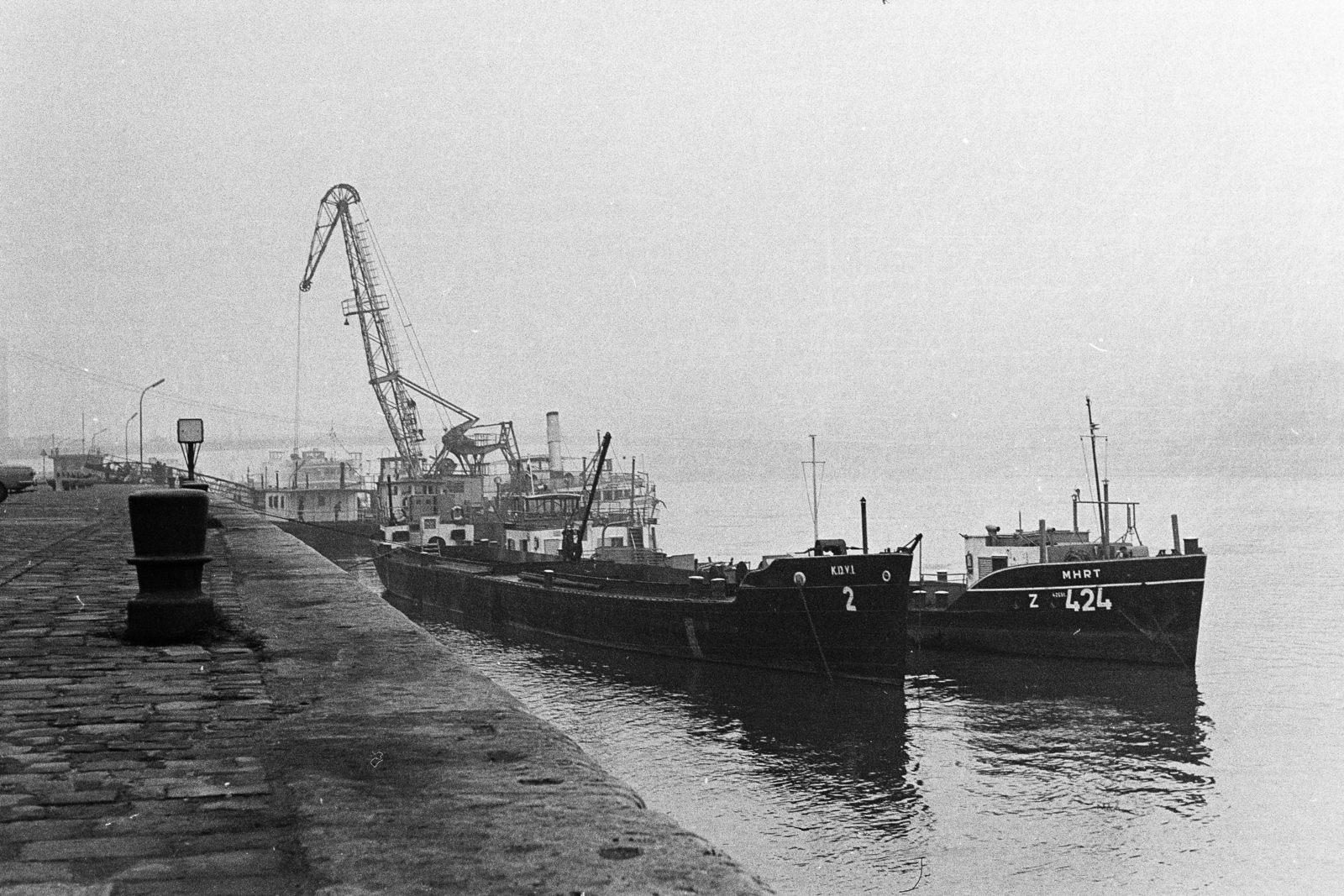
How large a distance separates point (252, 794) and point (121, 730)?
4.50 feet

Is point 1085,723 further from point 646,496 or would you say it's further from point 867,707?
point 646,496

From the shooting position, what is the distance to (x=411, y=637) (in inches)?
285

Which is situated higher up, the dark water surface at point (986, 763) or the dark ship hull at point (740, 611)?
the dark ship hull at point (740, 611)

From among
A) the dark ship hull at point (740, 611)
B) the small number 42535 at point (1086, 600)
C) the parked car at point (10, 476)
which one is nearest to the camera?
the parked car at point (10, 476)

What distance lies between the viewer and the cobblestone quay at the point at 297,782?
280cm

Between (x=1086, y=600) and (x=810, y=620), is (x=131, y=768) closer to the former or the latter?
(x=810, y=620)

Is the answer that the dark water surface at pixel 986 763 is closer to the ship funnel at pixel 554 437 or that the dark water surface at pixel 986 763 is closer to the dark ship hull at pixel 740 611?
the dark ship hull at pixel 740 611

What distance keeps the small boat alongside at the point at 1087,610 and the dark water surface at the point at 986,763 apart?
0.61 meters

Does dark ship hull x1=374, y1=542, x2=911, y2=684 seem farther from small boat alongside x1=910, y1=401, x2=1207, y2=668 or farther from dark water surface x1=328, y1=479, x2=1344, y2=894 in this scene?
small boat alongside x1=910, y1=401, x2=1207, y2=668

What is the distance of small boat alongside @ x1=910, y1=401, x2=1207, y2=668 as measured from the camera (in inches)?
1109

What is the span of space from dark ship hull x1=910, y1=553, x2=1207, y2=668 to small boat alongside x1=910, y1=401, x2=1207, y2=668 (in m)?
0.02

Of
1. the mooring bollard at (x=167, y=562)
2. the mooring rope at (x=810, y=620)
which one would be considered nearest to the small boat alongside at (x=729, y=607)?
the mooring rope at (x=810, y=620)

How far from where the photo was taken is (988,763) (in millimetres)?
19609

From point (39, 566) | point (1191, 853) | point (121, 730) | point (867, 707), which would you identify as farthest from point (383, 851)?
point (867, 707)
